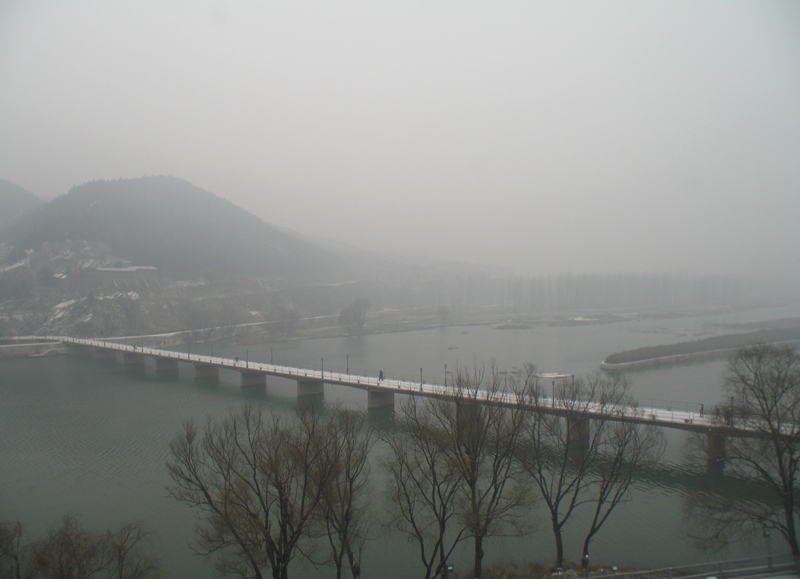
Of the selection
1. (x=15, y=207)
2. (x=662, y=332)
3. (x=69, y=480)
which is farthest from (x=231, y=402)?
(x=15, y=207)

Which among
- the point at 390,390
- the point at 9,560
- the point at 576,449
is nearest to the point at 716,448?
the point at 576,449

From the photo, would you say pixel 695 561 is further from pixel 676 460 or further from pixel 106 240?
pixel 106 240

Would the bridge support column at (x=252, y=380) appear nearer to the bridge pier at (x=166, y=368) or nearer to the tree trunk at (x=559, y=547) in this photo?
the bridge pier at (x=166, y=368)

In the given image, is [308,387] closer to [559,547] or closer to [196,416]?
[196,416]

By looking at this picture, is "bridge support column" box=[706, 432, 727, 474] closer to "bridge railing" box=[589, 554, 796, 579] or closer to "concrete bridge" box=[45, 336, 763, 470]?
"concrete bridge" box=[45, 336, 763, 470]

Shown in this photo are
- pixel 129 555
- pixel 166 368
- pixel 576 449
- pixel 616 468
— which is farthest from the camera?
pixel 166 368

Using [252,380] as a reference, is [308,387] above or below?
above
